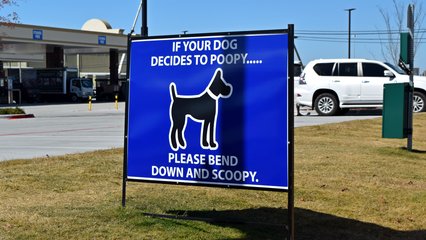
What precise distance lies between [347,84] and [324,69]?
3.41ft

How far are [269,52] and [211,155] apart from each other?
1019 millimetres

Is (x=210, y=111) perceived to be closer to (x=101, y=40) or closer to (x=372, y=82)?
(x=372, y=82)

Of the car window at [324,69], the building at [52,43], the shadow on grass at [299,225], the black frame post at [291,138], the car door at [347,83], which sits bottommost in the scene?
the shadow on grass at [299,225]

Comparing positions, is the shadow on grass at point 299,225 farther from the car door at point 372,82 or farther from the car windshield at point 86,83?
the car windshield at point 86,83

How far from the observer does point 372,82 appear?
2073 cm

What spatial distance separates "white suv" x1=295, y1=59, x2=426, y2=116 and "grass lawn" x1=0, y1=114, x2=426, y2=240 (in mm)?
11485

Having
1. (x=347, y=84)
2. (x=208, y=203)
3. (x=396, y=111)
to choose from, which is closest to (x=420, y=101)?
(x=347, y=84)

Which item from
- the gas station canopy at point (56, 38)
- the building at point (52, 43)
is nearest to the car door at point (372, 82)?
the building at point (52, 43)

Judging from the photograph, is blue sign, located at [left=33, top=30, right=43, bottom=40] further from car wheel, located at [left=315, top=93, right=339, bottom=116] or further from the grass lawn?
the grass lawn

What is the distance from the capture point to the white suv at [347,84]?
2070cm

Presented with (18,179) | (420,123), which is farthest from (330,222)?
(420,123)

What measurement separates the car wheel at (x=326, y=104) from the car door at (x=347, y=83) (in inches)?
10.3

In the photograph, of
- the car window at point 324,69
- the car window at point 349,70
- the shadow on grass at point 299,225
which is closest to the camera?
the shadow on grass at point 299,225

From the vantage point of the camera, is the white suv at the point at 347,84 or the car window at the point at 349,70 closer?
the white suv at the point at 347,84
